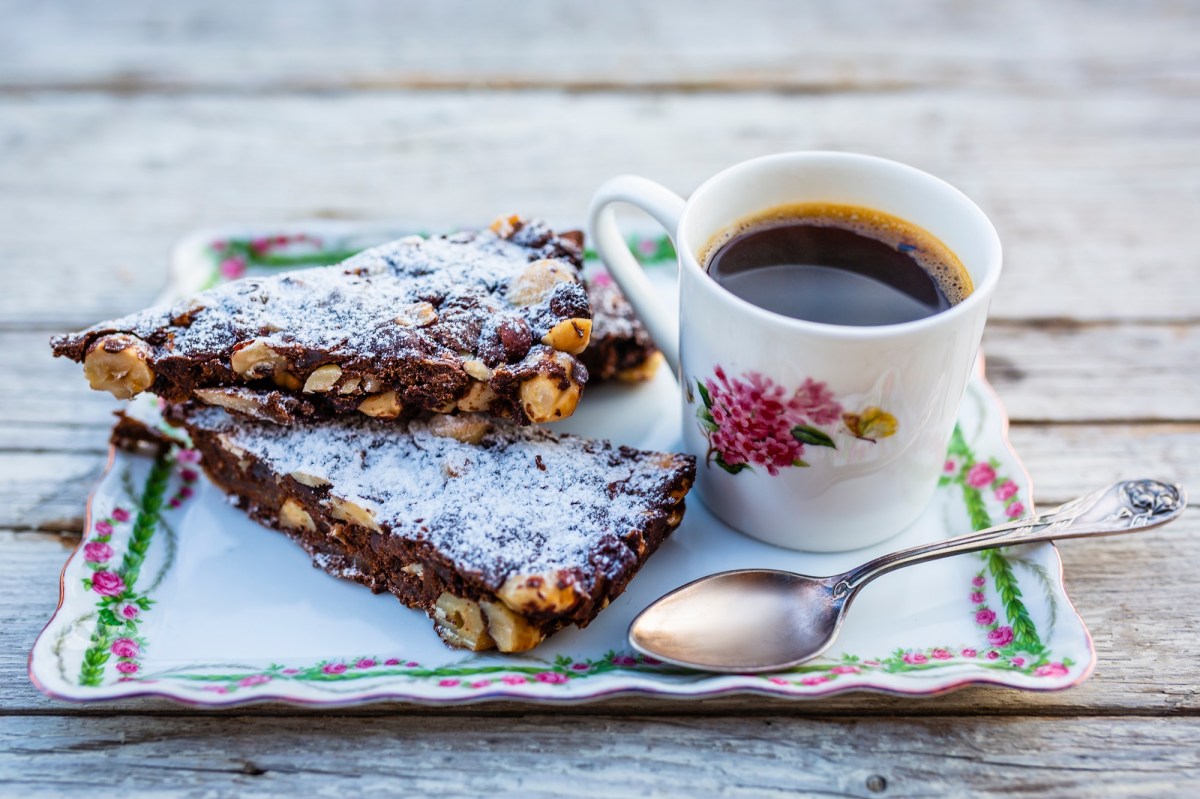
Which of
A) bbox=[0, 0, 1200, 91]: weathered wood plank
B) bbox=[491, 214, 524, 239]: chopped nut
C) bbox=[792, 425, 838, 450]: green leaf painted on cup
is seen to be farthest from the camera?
bbox=[0, 0, 1200, 91]: weathered wood plank

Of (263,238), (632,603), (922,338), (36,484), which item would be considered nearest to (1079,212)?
(922,338)

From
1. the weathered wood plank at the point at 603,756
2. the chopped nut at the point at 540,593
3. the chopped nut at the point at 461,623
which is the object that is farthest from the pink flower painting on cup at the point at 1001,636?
the chopped nut at the point at 461,623

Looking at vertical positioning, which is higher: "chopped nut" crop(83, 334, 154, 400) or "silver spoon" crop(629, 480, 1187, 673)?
"chopped nut" crop(83, 334, 154, 400)

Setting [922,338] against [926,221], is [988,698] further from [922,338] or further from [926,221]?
[926,221]

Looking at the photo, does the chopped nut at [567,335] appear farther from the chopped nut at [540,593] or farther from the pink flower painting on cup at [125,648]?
the pink flower painting on cup at [125,648]

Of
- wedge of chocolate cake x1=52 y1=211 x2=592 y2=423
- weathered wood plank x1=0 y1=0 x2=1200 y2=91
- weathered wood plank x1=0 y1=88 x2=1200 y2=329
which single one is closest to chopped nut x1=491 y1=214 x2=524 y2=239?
wedge of chocolate cake x1=52 y1=211 x2=592 y2=423

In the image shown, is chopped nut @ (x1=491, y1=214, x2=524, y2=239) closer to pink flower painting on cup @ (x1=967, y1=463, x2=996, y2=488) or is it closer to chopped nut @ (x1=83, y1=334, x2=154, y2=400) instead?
chopped nut @ (x1=83, y1=334, x2=154, y2=400)
